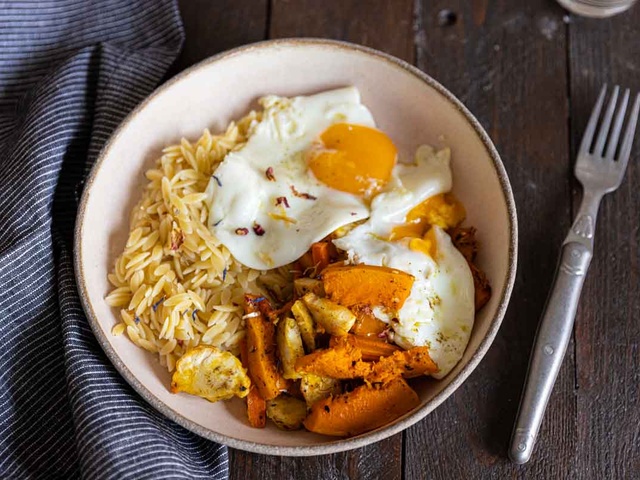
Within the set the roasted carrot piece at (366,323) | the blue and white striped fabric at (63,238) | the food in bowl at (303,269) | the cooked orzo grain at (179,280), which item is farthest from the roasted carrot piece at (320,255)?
the blue and white striped fabric at (63,238)

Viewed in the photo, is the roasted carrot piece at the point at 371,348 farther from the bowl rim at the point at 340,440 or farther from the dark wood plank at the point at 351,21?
the dark wood plank at the point at 351,21

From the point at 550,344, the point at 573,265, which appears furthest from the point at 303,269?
the point at 573,265

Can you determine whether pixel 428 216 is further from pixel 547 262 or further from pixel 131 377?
pixel 131 377

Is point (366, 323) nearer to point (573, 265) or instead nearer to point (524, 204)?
point (573, 265)

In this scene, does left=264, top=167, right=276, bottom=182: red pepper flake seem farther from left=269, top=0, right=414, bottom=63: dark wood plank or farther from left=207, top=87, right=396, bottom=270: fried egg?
left=269, top=0, right=414, bottom=63: dark wood plank

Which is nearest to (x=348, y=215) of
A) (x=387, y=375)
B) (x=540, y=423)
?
(x=387, y=375)

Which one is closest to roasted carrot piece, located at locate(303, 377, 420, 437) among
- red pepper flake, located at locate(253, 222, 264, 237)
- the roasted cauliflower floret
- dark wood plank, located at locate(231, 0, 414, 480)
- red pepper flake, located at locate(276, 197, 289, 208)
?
the roasted cauliflower floret
